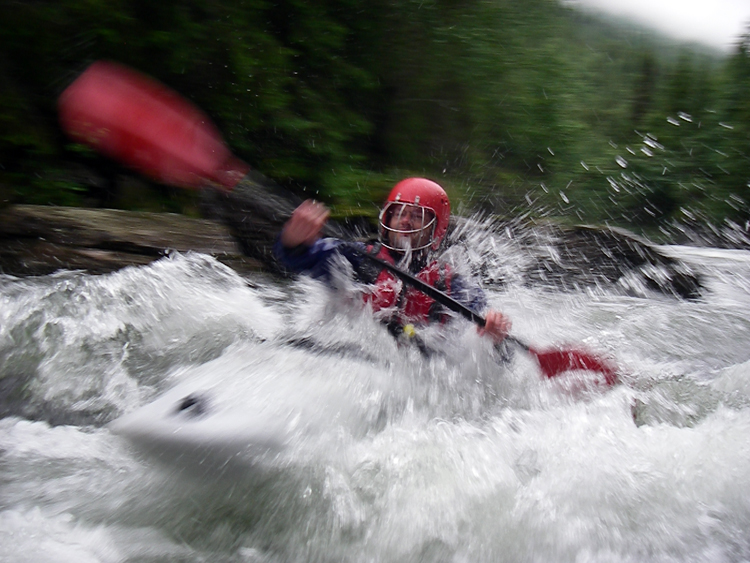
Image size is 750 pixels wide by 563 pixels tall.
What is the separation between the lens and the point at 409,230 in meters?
3.01

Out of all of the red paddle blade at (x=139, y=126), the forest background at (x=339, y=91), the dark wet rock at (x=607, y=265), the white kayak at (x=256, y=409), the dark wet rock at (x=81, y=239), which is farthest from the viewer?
the dark wet rock at (x=607, y=265)

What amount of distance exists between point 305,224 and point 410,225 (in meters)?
0.68

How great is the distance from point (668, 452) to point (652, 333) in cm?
248

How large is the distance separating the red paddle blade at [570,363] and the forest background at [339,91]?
115 inches

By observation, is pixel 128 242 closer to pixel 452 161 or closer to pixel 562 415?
pixel 562 415

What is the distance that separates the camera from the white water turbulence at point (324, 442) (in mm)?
1751

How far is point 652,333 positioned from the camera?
449 centimetres

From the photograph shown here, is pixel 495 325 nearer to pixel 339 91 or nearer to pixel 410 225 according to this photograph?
pixel 410 225

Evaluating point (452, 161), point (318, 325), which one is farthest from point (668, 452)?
point (452, 161)

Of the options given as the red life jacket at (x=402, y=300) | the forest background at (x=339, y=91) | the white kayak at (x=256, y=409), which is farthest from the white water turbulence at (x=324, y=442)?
the forest background at (x=339, y=91)

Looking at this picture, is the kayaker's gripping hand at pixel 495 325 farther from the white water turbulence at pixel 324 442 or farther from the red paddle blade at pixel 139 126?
the red paddle blade at pixel 139 126

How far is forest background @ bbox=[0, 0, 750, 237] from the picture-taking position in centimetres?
415

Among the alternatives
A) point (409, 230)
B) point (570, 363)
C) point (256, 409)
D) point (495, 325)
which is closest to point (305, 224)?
point (409, 230)

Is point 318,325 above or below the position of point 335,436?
below
